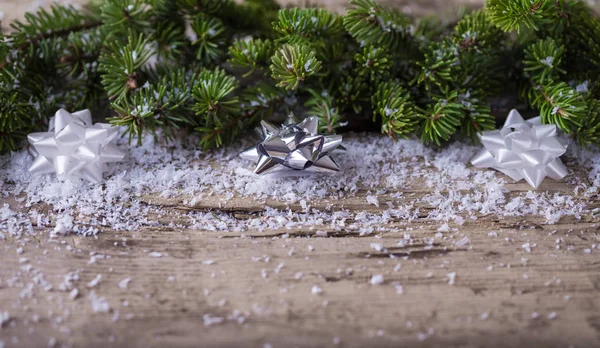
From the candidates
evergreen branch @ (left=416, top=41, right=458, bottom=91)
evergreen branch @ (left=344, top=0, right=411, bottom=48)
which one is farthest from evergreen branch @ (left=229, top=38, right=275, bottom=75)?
evergreen branch @ (left=416, top=41, right=458, bottom=91)

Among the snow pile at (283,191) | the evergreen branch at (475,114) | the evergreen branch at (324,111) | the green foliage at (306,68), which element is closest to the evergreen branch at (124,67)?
the green foliage at (306,68)

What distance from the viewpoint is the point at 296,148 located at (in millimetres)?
716

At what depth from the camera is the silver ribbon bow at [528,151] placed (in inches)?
28.9

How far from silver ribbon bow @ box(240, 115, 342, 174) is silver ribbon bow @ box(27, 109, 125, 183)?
0.71 ft

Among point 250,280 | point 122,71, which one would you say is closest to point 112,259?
point 250,280

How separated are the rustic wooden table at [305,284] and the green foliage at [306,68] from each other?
14 cm

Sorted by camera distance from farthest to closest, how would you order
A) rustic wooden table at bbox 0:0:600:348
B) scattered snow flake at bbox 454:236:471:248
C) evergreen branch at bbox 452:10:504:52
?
evergreen branch at bbox 452:10:504:52 < scattered snow flake at bbox 454:236:471:248 < rustic wooden table at bbox 0:0:600:348

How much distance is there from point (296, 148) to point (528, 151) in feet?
1.10

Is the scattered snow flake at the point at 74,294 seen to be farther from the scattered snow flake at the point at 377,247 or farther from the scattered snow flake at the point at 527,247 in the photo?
the scattered snow flake at the point at 527,247

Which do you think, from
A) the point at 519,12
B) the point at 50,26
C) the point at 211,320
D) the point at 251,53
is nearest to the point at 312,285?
the point at 211,320

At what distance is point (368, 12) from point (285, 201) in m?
0.30

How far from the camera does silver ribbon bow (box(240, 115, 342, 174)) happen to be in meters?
0.71

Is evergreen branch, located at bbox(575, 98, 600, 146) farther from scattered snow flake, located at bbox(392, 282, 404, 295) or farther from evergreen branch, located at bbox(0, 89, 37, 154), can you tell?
evergreen branch, located at bbox(0, 89, 37, 154)

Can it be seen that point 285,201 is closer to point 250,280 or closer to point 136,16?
Answer: point 250,280
